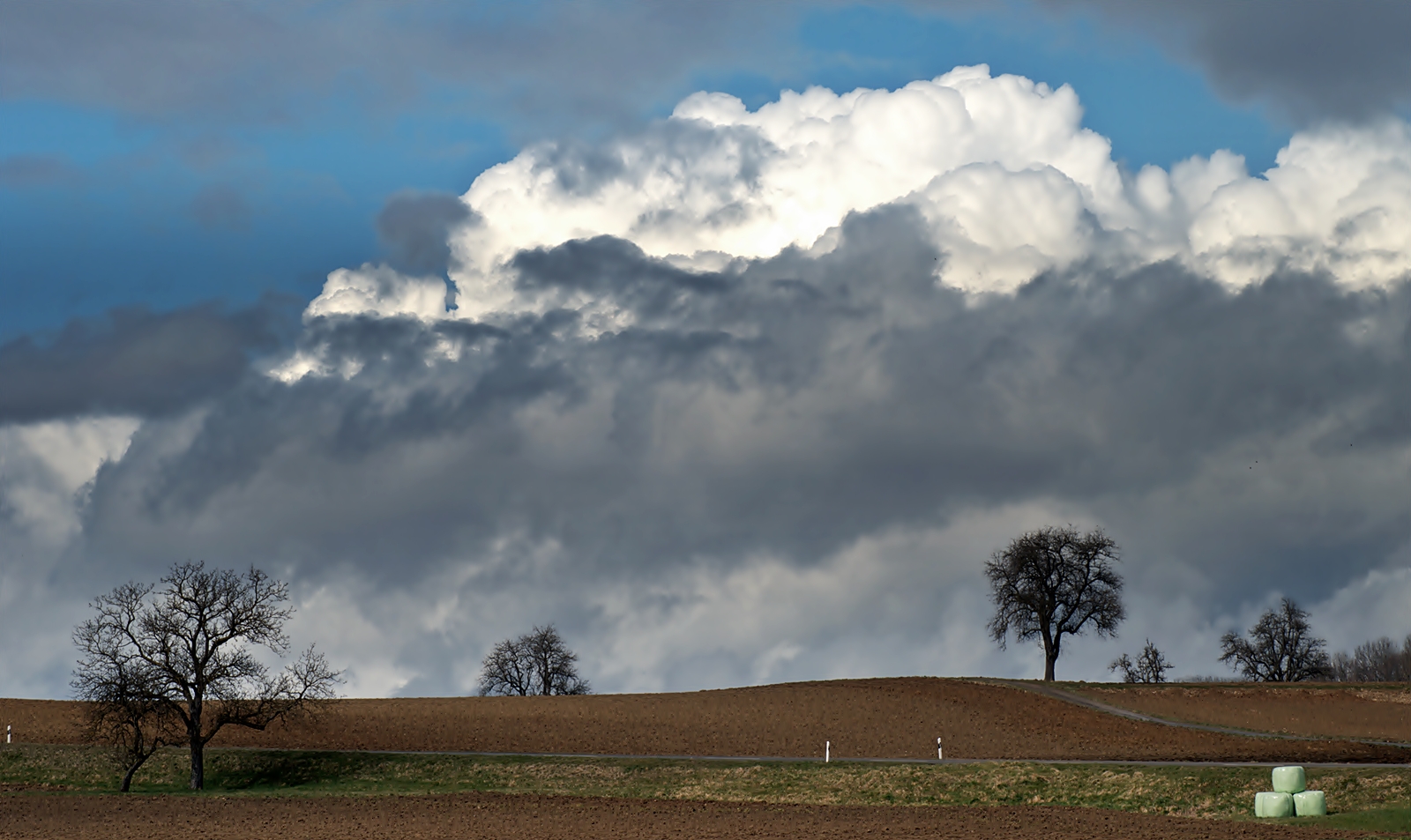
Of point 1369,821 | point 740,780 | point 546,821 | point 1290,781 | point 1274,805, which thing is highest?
point 1290,781

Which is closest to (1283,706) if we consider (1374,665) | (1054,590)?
(1054,590)

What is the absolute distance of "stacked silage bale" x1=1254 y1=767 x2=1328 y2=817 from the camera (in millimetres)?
38688

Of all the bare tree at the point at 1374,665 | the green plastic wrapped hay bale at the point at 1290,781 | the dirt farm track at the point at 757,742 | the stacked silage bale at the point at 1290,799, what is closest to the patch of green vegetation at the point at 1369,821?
the stacked silage bale at the point at 1290,799

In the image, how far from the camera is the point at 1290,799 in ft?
128

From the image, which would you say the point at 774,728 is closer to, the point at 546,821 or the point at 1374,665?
the point at 546,821

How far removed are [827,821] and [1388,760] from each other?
2529cm

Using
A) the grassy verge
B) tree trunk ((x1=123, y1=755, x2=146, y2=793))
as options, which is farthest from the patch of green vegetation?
tree trunk ((x1=123, y1=755, x2=146, y2=793))

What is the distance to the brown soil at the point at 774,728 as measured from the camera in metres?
57.8

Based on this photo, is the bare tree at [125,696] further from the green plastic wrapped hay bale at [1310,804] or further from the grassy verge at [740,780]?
the green plastic wrapped hay bale at [1310,804]

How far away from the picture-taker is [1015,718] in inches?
2680

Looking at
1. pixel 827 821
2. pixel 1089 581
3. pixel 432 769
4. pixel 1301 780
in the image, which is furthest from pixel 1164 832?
pixel 1089 581

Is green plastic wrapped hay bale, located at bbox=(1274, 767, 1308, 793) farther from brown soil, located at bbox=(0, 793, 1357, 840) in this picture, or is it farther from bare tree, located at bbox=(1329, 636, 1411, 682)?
bare tree, located at bbox=(1329, 636, 1411, 682)

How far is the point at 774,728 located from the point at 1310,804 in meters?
31.4

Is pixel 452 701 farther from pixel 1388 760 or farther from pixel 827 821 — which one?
pixel 1388 760
